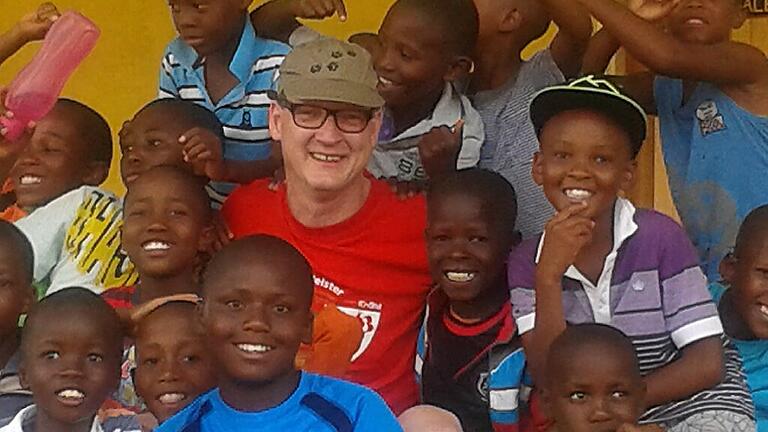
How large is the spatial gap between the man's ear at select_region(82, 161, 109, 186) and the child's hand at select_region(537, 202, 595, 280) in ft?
4.06

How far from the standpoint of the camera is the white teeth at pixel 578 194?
10.4 ft

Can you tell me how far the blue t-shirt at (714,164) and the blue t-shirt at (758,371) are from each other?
9.9 inches

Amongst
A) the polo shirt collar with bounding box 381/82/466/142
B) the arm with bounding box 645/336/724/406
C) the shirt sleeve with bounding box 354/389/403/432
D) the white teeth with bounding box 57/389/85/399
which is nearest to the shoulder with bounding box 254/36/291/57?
the polo shirt collar with bounding box 381/82/466/142

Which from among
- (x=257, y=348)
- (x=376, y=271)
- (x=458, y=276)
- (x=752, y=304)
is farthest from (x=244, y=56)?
(x=752, y=304)

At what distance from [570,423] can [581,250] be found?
38 centimetres

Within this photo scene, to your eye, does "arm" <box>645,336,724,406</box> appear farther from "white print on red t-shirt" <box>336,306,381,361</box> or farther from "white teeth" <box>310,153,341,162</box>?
"white teeth" <box>310,153,341,162</box>

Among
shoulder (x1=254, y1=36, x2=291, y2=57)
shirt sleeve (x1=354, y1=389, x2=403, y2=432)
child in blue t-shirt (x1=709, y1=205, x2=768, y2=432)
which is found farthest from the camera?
shoulder (x1=254, y1=36, x2=291, y2=57)

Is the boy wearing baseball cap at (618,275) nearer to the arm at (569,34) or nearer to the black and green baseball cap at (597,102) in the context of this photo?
the black and green baseball cap at (597,102)

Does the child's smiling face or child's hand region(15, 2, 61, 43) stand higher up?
child's hand region(15, 2, 61, 43)

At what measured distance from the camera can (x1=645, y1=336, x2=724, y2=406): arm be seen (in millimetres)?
3102

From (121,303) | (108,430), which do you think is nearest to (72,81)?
(121,303)

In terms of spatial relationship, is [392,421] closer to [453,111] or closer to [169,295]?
[169,295]

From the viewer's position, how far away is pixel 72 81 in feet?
15.8

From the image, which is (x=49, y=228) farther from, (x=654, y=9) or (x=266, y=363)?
(x=654, y=9)
